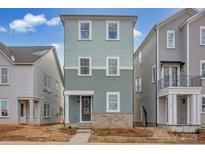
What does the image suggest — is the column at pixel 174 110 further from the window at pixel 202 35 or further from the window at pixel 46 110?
the window at pixel 46 110

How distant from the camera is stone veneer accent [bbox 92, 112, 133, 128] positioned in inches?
945

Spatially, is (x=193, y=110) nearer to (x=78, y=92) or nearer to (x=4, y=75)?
(x=78, y=92)

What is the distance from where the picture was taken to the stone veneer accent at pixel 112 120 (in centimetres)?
2402

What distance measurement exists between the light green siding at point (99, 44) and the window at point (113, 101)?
2.16 metres

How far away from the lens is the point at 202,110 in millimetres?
25672

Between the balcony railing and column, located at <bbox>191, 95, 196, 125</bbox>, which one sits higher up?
the balcony railing

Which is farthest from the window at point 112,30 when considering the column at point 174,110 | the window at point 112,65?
the column at point 174,110

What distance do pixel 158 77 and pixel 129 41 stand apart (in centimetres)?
377

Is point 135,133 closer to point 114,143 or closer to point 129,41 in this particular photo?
point 114,143

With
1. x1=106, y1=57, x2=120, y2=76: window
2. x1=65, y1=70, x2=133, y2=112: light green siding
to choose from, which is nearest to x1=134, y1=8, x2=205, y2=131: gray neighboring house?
x1=65, y1=70, x2=133, y2=112: light green siding

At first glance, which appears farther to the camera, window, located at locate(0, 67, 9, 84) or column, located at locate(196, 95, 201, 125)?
window, located at locate(0, 67, 9, 84)

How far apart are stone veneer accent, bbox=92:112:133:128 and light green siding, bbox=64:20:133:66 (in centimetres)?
355

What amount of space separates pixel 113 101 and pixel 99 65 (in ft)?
8.84

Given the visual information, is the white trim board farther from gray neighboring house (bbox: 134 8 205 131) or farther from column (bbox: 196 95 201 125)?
column (bbox: 196 95 201 125)
